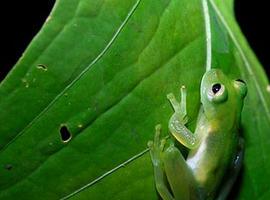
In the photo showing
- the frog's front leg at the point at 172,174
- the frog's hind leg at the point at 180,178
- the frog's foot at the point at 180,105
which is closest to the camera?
the frog's foot at the point at 180,105

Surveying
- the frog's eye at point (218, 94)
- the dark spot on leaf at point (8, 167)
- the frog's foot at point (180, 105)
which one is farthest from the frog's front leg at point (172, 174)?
the dark spot on leaf at point (8, 167)

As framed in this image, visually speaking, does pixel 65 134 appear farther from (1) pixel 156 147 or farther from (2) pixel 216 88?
(2) pixel 216 88

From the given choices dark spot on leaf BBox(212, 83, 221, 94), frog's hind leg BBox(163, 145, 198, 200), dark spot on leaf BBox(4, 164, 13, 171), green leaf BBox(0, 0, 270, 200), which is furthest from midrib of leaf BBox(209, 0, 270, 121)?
dark spot on leaf BBox(4, 164, 13, 171)

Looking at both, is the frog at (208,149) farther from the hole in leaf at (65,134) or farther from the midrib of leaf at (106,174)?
the hole in leaf at (65,134)

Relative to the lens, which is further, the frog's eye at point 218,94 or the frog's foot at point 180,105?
the frog's eye at point 218,94

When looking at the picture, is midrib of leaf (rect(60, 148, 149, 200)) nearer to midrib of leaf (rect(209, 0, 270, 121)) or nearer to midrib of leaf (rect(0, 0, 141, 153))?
midrib of leaf (rect(0, 0, 141, 153))

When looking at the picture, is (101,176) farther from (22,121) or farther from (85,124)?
(22,121)

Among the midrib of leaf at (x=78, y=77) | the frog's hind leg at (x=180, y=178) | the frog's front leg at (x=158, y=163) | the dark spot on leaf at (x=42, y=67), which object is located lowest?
the frog's hind leg at (x=180, y=178)
